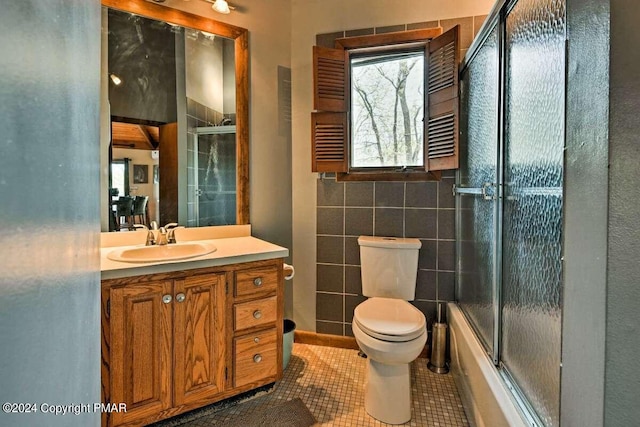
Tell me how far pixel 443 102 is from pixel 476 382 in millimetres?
1576

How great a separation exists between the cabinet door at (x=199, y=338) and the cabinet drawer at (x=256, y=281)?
0.29 feet

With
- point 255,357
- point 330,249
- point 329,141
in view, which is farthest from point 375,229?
point 255,357

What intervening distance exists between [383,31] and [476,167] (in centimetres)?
117

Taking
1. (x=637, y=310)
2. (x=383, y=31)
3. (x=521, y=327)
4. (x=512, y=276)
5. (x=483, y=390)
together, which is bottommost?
(x=483, y=390)

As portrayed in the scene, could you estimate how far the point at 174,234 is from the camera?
188 cm

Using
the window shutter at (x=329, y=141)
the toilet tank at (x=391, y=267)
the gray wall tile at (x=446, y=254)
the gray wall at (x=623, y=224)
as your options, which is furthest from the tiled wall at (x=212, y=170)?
the gray wall at (x=623, y=224)

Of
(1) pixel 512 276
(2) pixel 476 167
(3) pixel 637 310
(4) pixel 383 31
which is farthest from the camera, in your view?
(4) pixel 383 31

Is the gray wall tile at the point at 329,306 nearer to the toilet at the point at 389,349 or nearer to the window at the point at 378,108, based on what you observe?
the toilet at the point at 389,349

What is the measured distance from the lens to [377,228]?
2.21 metres

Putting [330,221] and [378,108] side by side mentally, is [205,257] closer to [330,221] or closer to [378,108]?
[330,221]

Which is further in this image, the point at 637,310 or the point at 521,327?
the point at 521,327

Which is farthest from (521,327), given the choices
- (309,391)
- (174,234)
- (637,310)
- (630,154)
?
(174,234)

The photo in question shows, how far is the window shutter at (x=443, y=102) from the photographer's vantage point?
1.88m

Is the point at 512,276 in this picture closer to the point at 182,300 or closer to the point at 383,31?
the point at 182,300
